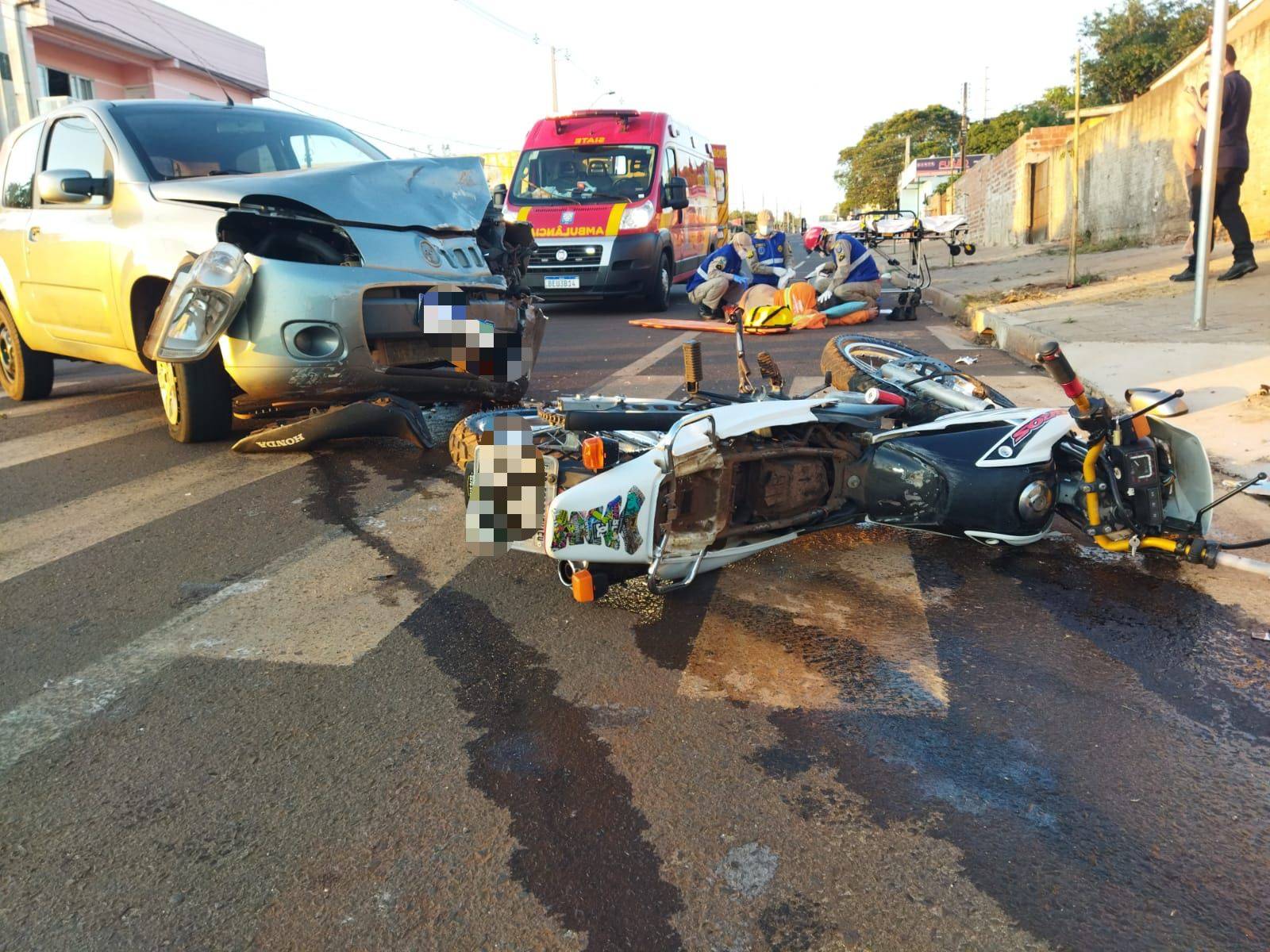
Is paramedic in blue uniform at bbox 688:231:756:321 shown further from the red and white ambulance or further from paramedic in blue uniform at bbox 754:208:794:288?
the red and white ambulance

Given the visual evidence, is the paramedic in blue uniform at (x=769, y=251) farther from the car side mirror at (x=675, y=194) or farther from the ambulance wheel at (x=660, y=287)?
the ambulance wheel at (x=660, y=287)

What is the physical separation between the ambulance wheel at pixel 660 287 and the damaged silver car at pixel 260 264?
27.0 ft

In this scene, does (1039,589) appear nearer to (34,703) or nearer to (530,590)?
(530,590)

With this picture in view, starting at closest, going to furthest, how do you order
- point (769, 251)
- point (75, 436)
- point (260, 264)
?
1. point (260, 264)
2. point (75, 436)
3. point (769, 251)

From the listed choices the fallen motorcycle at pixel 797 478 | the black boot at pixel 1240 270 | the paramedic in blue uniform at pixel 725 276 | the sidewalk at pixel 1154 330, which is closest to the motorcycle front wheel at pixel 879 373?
the fallen motorcycle at pixel 797 478

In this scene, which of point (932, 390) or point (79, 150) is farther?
point (79, 150)

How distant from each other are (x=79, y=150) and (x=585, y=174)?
9.68 m

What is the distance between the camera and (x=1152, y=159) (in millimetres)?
18047

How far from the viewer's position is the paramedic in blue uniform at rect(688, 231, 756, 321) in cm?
1293

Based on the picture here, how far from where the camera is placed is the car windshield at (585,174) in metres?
14.8

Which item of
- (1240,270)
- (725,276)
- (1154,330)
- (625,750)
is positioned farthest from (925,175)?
(625,750)

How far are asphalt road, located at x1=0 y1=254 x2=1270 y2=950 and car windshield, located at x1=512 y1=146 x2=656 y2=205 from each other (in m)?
11.6

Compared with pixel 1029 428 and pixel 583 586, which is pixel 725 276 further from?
pixel 583 586

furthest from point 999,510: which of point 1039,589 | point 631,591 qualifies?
point 631,591
